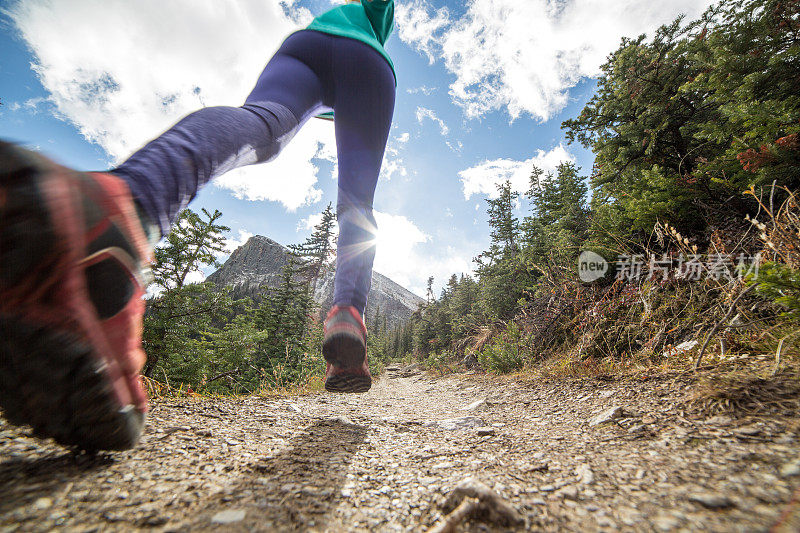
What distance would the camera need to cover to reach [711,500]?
0.55 m

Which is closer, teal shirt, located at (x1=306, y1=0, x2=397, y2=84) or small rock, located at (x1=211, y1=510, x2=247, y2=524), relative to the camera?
small rock, located at (x1=211, y1=510, x2=247, y2=524)

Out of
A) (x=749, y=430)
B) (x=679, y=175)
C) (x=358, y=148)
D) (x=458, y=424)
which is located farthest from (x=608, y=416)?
(x=679, y=175)

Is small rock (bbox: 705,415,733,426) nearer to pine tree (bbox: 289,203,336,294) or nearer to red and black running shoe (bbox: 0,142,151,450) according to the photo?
red and black running shoe (bbox: 0,142,151,450)

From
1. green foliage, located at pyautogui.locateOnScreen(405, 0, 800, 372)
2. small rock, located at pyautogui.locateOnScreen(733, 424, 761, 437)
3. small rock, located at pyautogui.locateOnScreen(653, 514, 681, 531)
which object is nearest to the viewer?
small rock, located at pyautogui.locateOnScreen(653, 514, 681, 531)

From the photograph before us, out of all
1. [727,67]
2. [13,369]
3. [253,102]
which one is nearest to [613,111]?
[727,67]

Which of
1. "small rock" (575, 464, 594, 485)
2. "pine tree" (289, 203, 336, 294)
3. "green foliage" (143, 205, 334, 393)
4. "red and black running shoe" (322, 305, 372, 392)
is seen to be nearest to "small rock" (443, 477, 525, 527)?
"small rock" (575, 464, 594, 485)

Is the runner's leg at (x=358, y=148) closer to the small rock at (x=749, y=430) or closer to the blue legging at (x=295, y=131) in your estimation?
the blue legging at (x=295, y=131)

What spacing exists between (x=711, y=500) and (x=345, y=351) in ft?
3.92

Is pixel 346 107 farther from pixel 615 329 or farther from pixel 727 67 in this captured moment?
pixel 727 67

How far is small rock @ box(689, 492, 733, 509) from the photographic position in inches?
20.8

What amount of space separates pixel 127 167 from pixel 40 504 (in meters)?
0.69

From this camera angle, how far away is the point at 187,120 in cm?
88

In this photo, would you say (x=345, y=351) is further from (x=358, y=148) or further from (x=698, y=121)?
(x=698, y=121)

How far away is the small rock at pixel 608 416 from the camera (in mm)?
1310
